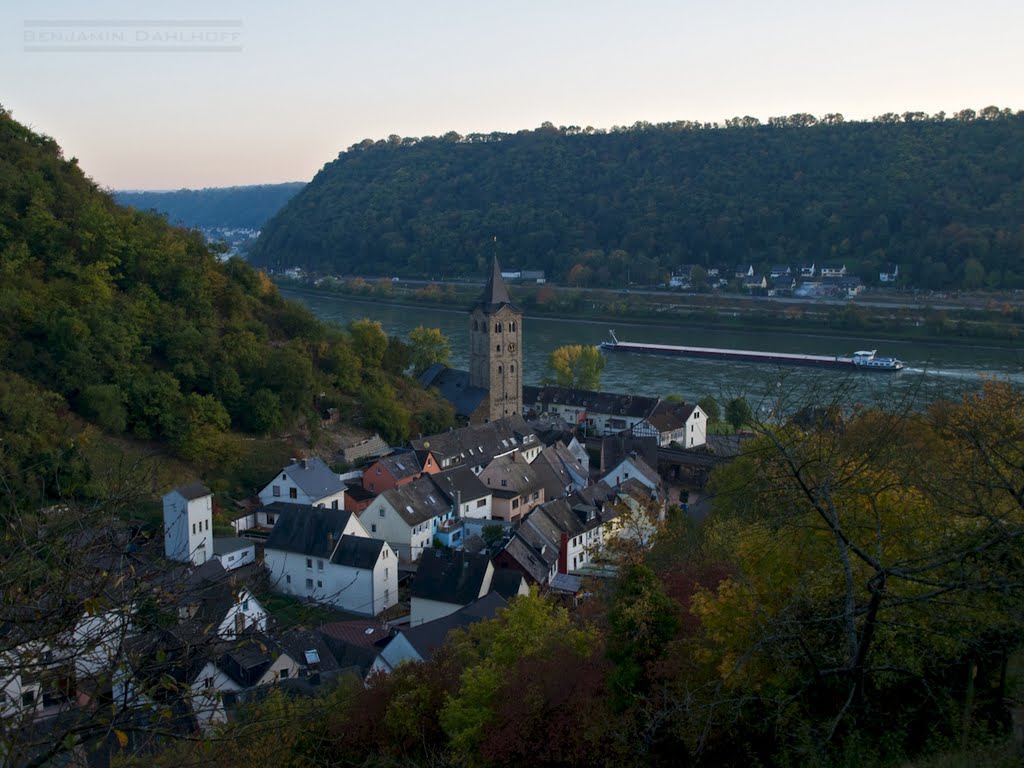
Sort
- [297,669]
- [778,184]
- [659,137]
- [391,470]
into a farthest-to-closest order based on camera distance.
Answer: [659,137] → [778,184] → [391,470] → [297,669]

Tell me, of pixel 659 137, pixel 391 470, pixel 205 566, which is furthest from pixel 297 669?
pixel 659 137

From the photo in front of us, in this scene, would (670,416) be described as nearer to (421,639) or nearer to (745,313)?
(421,639)

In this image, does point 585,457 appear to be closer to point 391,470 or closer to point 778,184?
point 391,470

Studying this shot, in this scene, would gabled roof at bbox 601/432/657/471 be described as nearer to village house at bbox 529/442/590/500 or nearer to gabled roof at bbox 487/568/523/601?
village house at bbox 529/442/590/500

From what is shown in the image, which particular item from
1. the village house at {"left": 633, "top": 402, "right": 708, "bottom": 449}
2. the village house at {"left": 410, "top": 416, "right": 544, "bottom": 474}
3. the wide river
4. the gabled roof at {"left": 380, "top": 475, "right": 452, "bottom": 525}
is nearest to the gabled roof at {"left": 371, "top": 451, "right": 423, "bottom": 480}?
the village house at {"left": 410, "top": 416, "right": 544, "bottom": 474}

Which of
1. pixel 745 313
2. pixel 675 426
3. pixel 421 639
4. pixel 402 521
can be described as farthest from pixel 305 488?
pixel 745 313

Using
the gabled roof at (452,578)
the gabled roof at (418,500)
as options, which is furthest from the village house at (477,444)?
the gabled roof at (452,578)

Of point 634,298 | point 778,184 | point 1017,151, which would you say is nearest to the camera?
point 634,298

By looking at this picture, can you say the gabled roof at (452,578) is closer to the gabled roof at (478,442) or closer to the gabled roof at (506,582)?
the gabled roof at (506,582)
